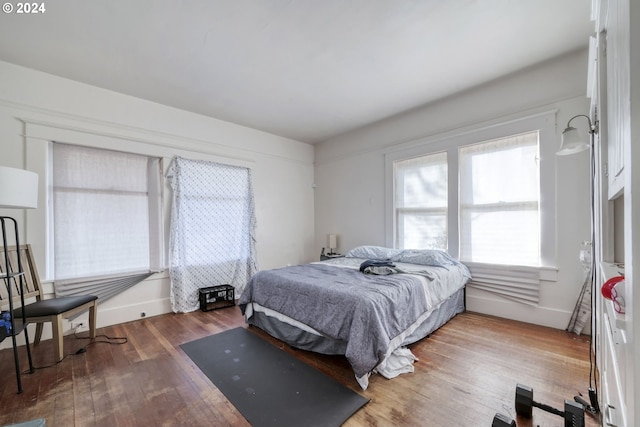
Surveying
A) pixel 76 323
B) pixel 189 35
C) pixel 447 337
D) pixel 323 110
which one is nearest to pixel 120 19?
pixel 189 35

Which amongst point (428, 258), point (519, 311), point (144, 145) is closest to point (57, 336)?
point (144, 145)

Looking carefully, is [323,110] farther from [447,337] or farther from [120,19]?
[447,337]

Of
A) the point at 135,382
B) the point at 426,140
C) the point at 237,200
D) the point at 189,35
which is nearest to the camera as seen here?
the point at 135,382

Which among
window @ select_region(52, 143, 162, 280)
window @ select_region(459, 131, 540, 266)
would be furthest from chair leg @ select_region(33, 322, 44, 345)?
window @ select_region(459, 131, 540, 266)

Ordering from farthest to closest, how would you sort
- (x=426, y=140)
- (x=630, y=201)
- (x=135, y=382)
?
(x=426, y=140), (x=135, y=382), (x=630, y=201)

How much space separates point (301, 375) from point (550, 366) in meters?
2.06

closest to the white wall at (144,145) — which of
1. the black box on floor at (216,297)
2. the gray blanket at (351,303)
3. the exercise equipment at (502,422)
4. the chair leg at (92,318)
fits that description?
the chair leg at (92,318)

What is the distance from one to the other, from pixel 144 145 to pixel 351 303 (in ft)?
11.1

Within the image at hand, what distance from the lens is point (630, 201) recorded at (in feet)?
2.06

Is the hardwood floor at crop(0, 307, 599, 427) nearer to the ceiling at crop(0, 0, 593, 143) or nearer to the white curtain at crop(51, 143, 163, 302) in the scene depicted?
the white curtain at crop(51, 143, 163, 302)

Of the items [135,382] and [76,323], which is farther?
[76,323]

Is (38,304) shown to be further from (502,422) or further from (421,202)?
(421,202)

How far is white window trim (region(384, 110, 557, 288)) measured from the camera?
2.90m

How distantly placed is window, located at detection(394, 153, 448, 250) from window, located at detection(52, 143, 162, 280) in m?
3.55
